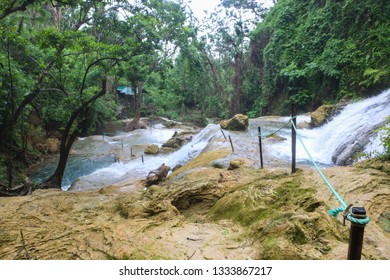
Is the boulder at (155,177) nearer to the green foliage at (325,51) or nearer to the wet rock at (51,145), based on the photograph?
the green foliage at (325,51)

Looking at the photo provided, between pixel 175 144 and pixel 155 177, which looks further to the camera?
pixel 175 144

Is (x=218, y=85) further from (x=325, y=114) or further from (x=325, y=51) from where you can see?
(x=325, y=114)

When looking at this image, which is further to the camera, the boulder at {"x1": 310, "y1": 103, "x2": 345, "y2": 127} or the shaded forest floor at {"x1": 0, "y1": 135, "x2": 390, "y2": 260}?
the boulder at {"x1": 310, "y1": 103, "x2": 345, "y2": 127}

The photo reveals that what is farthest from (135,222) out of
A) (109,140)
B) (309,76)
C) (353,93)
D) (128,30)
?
(109,140)

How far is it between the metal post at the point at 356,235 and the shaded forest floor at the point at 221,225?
1.09ft

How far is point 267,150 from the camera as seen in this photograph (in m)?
8.43

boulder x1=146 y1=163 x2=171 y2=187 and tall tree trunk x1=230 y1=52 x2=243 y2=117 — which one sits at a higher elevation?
tall tree trunk x1=230 y1=52 x2=243 y2=117

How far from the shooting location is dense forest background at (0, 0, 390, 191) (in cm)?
734

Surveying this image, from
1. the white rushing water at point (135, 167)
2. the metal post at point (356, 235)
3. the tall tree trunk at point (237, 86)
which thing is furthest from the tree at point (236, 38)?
the metal post at point (356, 235)

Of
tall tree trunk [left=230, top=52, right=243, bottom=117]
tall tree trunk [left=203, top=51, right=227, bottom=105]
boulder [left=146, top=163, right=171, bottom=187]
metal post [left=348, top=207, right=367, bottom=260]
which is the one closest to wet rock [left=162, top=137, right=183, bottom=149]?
boulder [left=146, top=163, right=171, bottom=187]

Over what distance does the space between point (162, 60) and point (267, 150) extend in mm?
6442

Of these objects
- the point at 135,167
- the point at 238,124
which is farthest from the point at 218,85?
the point at 135,167

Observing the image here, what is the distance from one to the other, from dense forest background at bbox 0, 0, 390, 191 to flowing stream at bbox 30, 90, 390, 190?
1451mm

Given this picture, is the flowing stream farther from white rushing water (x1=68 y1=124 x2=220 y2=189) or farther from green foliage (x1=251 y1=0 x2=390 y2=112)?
green foliage (x1=251 y1=0 x2=390 y2=112)
